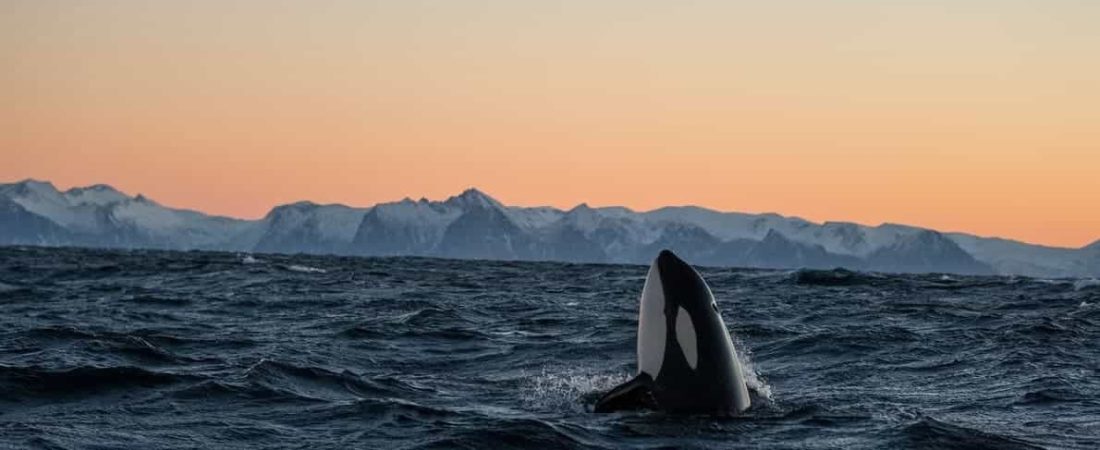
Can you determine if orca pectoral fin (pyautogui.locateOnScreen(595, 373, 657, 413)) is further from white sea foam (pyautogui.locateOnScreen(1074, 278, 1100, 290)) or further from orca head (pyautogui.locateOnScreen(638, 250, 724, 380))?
white sea foam (pyautogui.locateOnScreen(1074, 278, 1100, 290))

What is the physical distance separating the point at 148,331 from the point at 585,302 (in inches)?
638

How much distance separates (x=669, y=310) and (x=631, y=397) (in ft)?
3.13

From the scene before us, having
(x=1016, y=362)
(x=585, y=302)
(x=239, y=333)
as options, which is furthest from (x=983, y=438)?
(x=585, y=302)

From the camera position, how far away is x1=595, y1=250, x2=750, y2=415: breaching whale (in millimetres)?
13188

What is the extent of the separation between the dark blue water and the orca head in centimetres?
62

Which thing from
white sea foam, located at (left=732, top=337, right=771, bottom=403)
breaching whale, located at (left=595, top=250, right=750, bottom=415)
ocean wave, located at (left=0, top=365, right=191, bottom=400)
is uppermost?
breaching whale, located at (left=595, top=250, right=750, bottom=415)

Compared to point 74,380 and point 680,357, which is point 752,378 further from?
point 74,380

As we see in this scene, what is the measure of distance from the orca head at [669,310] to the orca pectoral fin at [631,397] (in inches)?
5.5

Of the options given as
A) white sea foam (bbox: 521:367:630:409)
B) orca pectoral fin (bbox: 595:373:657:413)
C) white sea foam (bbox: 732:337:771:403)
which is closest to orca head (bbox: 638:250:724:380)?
orca pectoral fin (bbox: 595:373:657:413)

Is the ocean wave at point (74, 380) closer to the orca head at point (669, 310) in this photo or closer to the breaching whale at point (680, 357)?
the breaching whale at point (680, 357)

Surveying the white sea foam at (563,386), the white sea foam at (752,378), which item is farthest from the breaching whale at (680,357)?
the white sea foam at (752,378)

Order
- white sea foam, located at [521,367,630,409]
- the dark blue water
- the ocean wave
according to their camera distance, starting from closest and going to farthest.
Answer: the dark blue water, the ocean wave, white sea foam, located at [521,367,630,409]

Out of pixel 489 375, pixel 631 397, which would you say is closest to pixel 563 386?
pixel 489 375

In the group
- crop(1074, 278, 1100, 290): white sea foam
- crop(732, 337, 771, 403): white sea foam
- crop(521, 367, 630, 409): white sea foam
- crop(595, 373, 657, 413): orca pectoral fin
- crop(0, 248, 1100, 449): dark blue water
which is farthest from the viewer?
crop(1074, 278, 1100, 290): white sea foam
